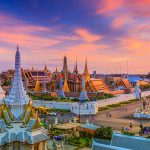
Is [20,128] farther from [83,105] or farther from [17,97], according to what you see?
[83,105]

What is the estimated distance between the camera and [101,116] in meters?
39.2

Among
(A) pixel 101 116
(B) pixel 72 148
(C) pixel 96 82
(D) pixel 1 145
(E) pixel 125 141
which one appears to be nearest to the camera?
(D) pixel 1 145

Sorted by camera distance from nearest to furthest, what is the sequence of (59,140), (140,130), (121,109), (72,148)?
(72,148) → (59,140) → (140,130) → (121,109)

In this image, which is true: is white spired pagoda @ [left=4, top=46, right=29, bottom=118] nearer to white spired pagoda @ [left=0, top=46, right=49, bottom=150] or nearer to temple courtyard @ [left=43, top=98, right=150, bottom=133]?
white spired pagoda @ [left=0, top=46, right=49, bottom=150]

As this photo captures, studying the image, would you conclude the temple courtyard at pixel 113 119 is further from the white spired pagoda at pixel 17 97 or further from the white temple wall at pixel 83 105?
the white spired pagoda at pixel 17 97

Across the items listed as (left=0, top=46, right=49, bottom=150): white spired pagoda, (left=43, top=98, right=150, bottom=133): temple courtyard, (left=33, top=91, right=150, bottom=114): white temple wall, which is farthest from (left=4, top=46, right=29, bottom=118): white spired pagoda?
(left=33, top=91, right=150, bottom=114): white temple wall

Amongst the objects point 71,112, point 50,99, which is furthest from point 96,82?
point 71,112

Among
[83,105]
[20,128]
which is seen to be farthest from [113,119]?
[20,128]

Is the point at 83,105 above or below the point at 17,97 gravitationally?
below

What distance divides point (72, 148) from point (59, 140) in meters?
2.43

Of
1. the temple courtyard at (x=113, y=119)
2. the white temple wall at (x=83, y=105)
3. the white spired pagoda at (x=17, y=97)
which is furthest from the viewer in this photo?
the white temple wall at (x=83, y=105)

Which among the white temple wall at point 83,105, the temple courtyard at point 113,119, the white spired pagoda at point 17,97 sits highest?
the white spired pagoda at point 17,97

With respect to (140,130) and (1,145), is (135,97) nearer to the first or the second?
(140,130)

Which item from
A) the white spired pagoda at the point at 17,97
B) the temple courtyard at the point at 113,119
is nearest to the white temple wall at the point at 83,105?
the temple courtyard at the point at 113,119
